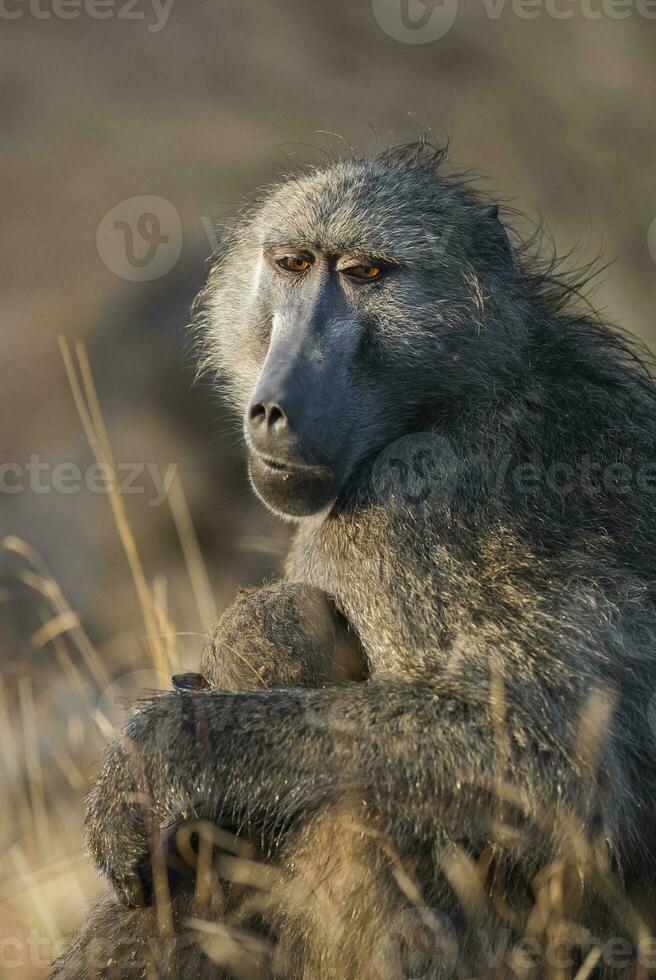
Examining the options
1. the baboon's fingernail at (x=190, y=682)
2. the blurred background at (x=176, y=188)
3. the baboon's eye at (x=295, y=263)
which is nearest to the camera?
the baboon's fingernail at (x=190, y=682)

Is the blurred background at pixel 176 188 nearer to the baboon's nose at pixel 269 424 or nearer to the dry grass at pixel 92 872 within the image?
the dry grass at pixel 92 872

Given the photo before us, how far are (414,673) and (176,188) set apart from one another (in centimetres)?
477

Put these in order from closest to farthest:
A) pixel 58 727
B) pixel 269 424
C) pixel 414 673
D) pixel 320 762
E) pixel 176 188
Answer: pixel 320 762, pixel 414 673, pixel 269 424, pixel 58 727, pixel 176 188

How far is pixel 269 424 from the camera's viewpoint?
286 cm

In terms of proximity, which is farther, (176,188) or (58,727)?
(176,188)

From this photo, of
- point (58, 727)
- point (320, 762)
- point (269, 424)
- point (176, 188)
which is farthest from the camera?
point (176, 188)

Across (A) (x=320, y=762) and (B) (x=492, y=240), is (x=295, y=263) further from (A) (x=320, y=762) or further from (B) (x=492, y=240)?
(A) (x=320, y=762)

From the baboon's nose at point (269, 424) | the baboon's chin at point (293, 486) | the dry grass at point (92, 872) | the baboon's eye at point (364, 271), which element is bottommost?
the dry grass at point (92, 872)

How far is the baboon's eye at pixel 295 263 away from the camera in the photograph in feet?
10.6

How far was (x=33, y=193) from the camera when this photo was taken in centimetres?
697

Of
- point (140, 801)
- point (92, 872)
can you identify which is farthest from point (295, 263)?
point (92, 872)

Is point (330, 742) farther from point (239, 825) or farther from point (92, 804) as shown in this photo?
point (92, 804)

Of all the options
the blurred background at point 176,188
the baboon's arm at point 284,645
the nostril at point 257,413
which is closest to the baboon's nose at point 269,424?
the nostril at point 257,413

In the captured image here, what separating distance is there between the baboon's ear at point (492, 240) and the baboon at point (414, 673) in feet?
0.06
